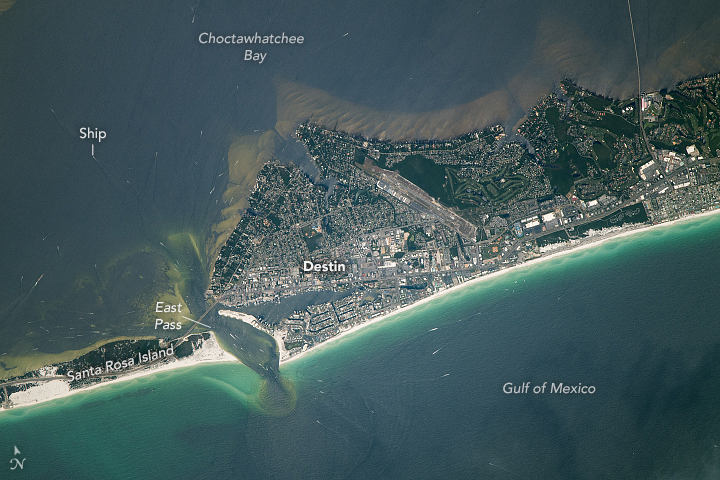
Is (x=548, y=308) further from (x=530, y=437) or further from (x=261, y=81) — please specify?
(x=261, y=81)

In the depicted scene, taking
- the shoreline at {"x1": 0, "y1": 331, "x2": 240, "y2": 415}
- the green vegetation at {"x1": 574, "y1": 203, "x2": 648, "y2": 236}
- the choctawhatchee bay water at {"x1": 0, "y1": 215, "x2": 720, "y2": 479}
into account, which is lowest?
the choctawhatchee bay water at {"x1": 0, "y1": 215, "x2": 720, "y2": 479}

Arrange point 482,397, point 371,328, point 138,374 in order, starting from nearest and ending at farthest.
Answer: point 482,397 < point 371,328 < point 138,374

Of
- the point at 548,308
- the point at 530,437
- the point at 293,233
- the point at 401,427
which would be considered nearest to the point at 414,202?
the point at 293,233

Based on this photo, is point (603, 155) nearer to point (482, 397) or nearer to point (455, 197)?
point (455, 197)

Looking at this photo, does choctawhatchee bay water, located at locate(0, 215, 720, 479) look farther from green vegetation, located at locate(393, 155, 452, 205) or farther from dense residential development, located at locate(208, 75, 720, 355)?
green vegetation, located at locate(393, 155, 452, 205)

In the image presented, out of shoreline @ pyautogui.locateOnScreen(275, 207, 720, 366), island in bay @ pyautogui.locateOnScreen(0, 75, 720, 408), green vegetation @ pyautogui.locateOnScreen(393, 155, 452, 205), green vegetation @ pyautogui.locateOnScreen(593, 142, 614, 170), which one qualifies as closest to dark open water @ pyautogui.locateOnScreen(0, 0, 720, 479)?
shoreline @ pyautogui.locateOnScreen(275, 207, 720, 366)

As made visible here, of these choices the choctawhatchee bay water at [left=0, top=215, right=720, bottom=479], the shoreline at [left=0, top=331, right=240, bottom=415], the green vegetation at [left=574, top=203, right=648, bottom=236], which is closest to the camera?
the choctawhatchee bay water at [left=0, top=215, right=720, bottom=479]

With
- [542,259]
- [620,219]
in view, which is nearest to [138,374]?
[542,259]
